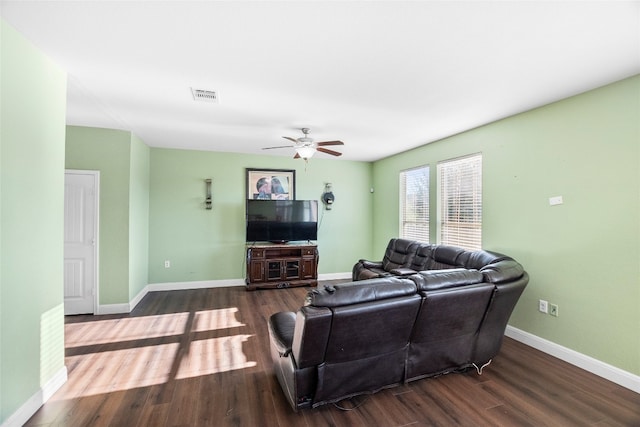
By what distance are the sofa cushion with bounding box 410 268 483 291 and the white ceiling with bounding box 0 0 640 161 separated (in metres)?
1.62

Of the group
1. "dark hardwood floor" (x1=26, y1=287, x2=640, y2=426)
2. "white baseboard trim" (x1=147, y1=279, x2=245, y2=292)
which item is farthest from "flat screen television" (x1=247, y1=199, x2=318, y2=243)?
"dark hardwood floor" (x1=26, y1=287, x2=640, y2=426)

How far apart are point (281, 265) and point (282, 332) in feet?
10.4

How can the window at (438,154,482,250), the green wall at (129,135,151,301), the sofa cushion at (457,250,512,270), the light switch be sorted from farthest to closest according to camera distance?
the green wall at (129,135,151,301), the window at (438,154,482,250), the sofa cushion at (457,250,512,270), the light switch

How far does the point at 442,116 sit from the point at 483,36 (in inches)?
61.4

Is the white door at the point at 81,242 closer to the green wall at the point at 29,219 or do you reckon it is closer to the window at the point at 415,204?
the green wall at the point at 29,219

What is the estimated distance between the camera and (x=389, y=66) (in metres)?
2.24

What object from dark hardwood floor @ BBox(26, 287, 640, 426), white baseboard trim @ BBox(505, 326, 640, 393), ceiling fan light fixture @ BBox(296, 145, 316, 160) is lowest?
dark hardwood floor @ BBox(26, 287, 640, 426)

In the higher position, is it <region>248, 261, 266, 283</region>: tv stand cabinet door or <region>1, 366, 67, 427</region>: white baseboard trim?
<region>248, 261, 266, 283</region>: tv stand cabinet door

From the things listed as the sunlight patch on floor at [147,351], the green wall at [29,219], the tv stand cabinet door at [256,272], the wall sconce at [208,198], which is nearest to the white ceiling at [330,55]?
the green wall at [29,219]

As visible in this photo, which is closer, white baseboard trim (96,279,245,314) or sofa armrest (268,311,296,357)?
sofa armrest (268,311,296,357)

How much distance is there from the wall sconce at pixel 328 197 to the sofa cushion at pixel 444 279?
3.87m

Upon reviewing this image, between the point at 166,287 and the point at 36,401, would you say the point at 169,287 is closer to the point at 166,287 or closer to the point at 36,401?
the point at 166,287

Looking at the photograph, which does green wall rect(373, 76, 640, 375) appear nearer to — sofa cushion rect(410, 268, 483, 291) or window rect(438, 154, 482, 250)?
window rect(438, 154, 482, 250)

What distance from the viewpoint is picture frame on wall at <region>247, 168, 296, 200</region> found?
18.1 feet
